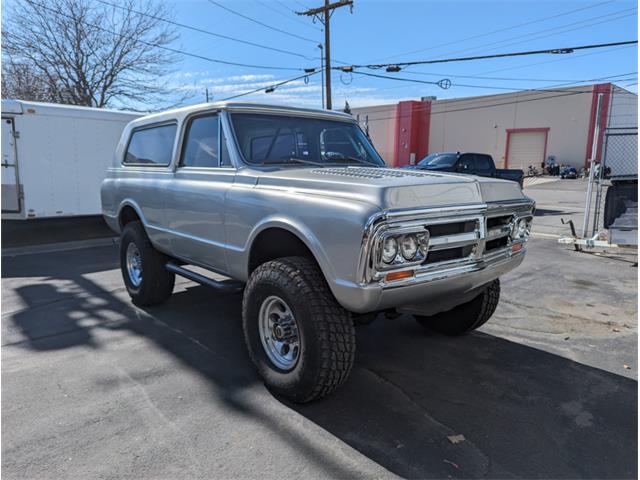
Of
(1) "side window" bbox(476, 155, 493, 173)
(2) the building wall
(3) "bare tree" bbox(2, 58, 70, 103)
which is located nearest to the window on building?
(1) "side window" bbox(476, 155, 493, 173)

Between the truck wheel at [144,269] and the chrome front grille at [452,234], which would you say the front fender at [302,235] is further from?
the truck wheel at [144,269]

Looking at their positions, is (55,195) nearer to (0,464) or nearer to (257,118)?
(257,118)

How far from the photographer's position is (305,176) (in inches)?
128

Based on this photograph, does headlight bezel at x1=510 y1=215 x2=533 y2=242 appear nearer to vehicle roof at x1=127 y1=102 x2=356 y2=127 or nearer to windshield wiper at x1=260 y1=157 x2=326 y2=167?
windshield wiper at x1=260 y1=157 x2=326 y2=167

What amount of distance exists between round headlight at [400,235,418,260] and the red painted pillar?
40.8 m

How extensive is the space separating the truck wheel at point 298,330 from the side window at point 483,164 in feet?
43.3

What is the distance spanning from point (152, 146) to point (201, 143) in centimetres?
115

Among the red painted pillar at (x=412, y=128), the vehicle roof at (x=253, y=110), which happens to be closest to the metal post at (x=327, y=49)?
the vehicle roof at (x=253, y=110)

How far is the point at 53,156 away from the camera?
9375 mm

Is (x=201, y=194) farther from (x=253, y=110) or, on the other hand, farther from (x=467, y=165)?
(x=467, y=165)

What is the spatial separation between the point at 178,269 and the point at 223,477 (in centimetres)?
251

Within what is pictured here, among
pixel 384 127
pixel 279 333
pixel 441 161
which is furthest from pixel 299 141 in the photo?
pixel 384 127

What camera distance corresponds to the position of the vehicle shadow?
2.59m

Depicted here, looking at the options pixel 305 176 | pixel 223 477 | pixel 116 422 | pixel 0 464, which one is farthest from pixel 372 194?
Result: pixel 0 464
